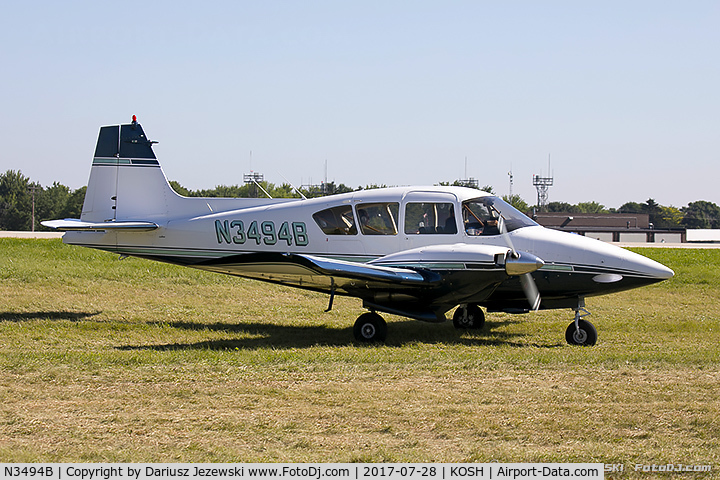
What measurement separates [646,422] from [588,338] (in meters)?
4.96

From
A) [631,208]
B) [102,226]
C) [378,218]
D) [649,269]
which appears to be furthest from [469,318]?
[631,208]

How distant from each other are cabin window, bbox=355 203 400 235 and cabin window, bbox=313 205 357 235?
170 millimetres

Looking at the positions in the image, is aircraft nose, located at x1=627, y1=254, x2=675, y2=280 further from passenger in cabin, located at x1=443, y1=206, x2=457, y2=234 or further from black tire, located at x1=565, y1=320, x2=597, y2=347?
passenger in cabin, located at x1=443, y1=206, x2=457, y2=234

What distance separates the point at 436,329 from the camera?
12.8 metres

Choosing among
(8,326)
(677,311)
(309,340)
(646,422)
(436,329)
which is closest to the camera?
(646,422)

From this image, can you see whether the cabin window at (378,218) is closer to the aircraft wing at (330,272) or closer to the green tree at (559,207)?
the aircraft wing at (330,272)

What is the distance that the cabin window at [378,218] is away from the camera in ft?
38.8

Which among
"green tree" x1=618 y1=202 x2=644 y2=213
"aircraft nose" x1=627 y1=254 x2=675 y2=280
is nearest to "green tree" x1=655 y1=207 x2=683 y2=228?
"green tree" x1=618 y1=202 x2=644 y2=213

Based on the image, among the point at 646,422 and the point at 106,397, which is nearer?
the point at 646,422

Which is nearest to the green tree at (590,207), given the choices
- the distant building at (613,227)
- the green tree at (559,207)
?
the green tree at (559,207)

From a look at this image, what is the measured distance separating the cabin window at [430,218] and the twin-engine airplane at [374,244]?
0.02 metres

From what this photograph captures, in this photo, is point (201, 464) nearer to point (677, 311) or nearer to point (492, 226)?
point (492, 226)

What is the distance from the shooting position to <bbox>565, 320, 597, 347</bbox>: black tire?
10.9 metres

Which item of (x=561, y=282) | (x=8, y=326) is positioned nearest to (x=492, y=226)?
(x=561, y=282)
